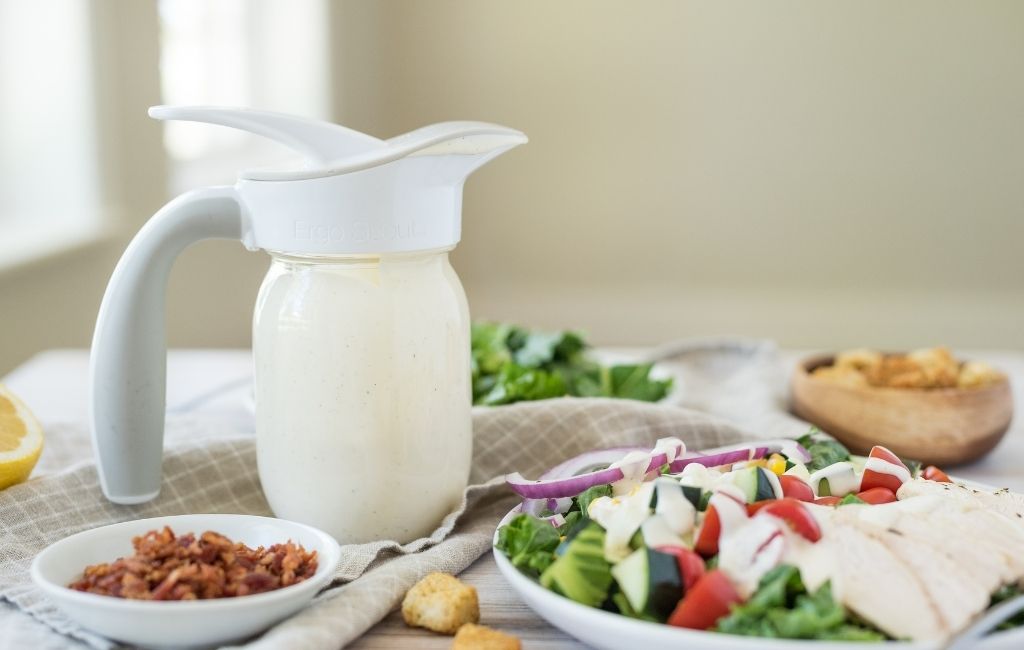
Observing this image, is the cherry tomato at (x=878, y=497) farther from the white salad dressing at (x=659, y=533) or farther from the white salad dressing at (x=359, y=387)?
the white salad dressing at (x=359, y=387)

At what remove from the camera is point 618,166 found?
15.8 ft

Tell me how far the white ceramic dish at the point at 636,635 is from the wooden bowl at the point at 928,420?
0.68 meters

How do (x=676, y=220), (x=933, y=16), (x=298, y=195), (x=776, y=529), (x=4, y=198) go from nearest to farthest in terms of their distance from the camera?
1. (x=776, y=529)
2. (x=298, y=195)
3. (x=4, y=198)
4. (x=933, y=16)
5. (x=676, y=220)

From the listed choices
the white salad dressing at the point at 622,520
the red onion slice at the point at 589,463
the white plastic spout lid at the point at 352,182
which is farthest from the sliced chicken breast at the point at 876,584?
the white plastic spout lid at the point at 352,182

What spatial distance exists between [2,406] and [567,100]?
382cm

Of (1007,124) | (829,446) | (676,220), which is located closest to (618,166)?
(676,220)

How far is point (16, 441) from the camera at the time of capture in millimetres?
1137

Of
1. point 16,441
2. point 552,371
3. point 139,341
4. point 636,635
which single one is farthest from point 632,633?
point 552,371

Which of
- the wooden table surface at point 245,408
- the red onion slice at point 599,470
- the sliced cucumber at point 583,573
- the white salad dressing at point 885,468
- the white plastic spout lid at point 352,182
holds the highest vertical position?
the white plastic spout lid at point 352,182

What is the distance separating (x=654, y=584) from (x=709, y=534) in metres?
0.07

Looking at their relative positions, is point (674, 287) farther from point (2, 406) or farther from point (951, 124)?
point (2, 406)

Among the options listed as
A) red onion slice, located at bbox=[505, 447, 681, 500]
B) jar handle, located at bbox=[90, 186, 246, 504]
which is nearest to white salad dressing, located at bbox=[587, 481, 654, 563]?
red onion slice, located at bbox=[505, 447, 681, 500]

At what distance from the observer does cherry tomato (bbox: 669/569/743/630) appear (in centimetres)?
75

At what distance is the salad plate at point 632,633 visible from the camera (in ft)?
2.35
